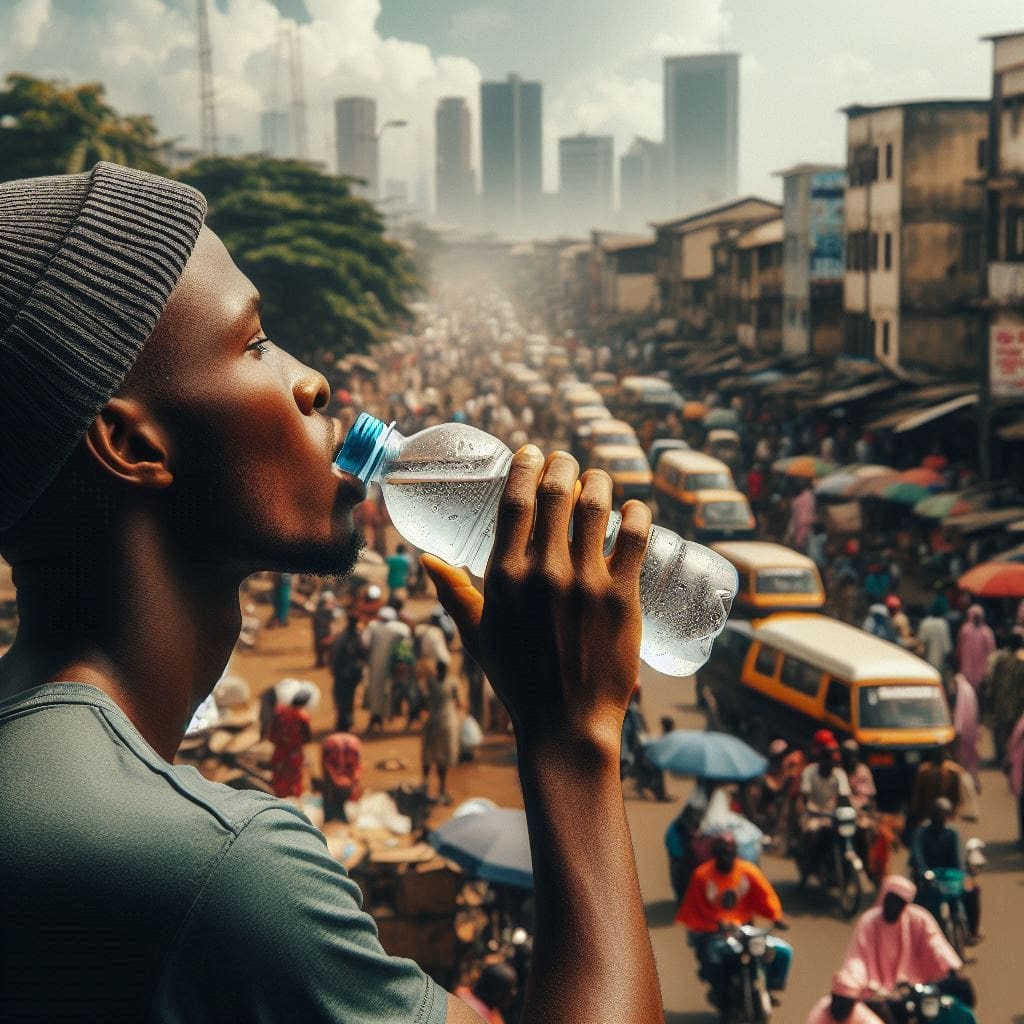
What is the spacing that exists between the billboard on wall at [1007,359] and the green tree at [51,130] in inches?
781

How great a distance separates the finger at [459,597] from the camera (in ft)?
6.52

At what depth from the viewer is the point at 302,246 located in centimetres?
4453

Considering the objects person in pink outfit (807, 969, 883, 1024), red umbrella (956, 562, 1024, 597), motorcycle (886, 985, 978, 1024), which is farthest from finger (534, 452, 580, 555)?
red umbrella (956, 562, 1024, 597)

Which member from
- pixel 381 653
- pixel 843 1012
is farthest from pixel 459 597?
pixel 381 653

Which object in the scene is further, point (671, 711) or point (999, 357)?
point (999, 357)

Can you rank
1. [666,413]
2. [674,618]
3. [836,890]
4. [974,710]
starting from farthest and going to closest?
[666,413], [974,710], [836,890], [674,618]

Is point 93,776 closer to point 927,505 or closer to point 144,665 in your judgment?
point 144,665

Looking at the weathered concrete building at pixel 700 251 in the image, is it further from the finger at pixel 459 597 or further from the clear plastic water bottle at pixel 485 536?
the finger at pixel 459 597

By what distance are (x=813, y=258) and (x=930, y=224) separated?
9.17 metres

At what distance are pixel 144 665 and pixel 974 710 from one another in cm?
1357

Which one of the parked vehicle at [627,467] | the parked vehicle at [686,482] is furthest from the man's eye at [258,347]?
the parked vehicle at [627,467]

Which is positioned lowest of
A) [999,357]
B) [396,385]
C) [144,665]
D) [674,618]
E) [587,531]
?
[396,385]

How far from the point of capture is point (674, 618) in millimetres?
2740

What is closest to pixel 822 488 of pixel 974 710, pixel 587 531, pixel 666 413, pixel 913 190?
pixel 974 710
